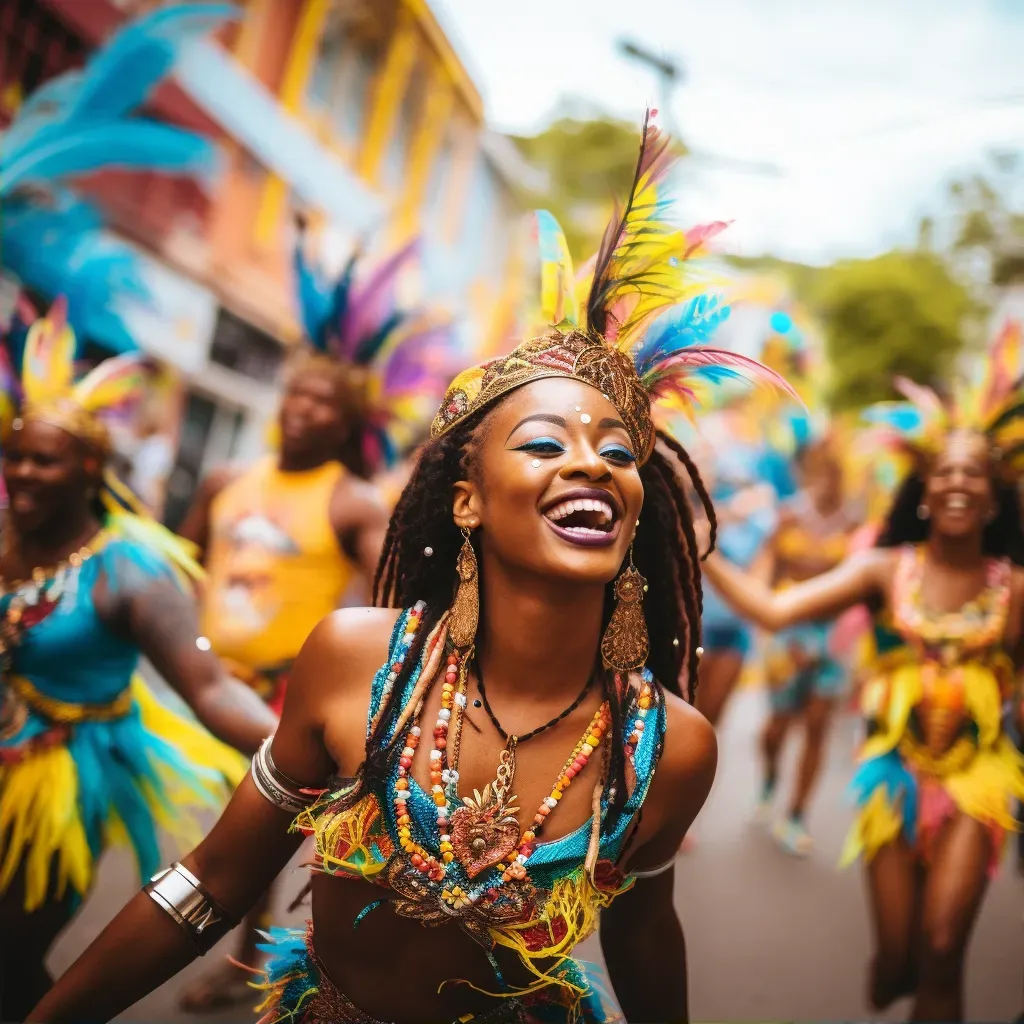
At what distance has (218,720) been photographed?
7.95 feet

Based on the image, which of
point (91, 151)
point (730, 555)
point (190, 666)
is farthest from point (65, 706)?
point (730, 555)

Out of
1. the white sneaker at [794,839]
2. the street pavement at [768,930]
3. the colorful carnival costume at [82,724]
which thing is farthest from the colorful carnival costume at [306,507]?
the white sneaker at [794,839]

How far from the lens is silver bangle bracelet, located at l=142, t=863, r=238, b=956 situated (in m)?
1.79

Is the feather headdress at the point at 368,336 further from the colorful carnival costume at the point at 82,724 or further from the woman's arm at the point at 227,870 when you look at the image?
the woman's arm at the point at 227,870

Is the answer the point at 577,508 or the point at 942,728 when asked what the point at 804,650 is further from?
the point at 577,508

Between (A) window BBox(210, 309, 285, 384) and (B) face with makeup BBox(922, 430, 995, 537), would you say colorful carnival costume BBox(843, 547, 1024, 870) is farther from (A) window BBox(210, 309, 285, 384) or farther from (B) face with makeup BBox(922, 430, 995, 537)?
(A) window BBox(210, 309, 285, 384)

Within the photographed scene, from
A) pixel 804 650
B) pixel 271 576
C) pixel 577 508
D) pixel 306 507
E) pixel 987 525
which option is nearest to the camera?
pixel 577 508

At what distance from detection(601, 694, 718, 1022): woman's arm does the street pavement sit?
0.15m

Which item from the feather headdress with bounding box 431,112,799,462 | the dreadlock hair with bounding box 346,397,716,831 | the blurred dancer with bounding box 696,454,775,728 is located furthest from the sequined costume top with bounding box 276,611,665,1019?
the blurred dancer with bounding box 696,454,775,728

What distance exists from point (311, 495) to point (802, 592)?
1.88 meters

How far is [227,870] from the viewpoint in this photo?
1.82 meters

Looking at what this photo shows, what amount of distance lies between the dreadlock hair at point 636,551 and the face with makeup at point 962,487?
1.71m

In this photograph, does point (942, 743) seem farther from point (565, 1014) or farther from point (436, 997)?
point (436, 997)

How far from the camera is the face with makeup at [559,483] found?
1671 millimetres
